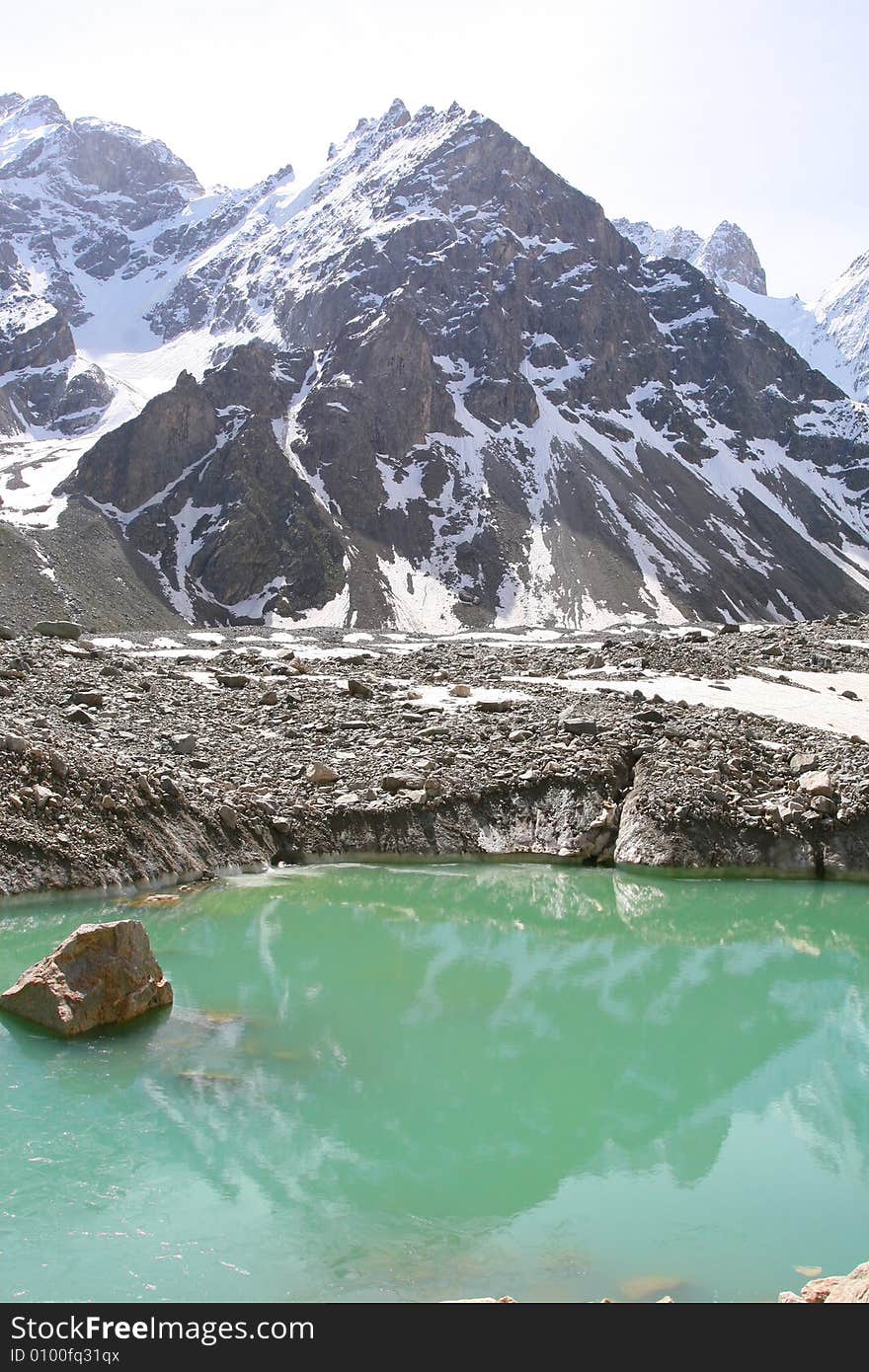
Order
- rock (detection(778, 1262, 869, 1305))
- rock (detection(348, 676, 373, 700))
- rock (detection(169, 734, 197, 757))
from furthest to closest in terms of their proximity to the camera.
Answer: rock (detection(348, 676, 373, 700)), rock (detection(169, 734, 197, 757)), rock (detection(778, 1262, 869, 1305))

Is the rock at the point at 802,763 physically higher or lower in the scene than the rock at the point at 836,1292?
higher

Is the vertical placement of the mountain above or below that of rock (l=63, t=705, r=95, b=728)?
above

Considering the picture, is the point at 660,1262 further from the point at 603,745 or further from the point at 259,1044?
the point at 603,745

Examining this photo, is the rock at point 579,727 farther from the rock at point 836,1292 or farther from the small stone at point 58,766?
the rock at point 836,1292

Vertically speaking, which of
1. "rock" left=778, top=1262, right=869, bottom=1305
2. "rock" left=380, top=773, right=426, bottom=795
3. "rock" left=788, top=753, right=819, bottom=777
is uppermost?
"rock" left=788, top=753, right=819, bottom=777

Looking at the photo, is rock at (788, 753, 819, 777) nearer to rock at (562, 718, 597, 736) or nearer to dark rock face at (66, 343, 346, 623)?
rock at (562, 718, 597, 736)

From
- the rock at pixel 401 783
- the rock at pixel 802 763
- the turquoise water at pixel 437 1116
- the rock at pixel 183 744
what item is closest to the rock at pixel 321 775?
the rock at pixel 401 783

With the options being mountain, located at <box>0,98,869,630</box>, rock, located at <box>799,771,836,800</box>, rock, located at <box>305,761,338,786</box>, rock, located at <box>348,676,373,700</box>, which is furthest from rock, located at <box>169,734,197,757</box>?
mountain, located at <box>0,98,869,630</box>
